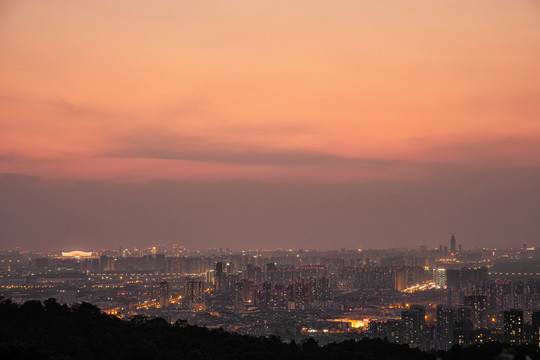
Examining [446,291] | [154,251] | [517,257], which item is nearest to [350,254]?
[517,257]

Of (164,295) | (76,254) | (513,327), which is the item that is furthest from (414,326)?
(76,254)

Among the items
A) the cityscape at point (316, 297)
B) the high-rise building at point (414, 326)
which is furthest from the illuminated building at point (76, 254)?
the high-rise building at point (414, 326)

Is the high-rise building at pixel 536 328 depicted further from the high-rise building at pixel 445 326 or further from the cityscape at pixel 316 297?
the high-rise building at pixel 445 326

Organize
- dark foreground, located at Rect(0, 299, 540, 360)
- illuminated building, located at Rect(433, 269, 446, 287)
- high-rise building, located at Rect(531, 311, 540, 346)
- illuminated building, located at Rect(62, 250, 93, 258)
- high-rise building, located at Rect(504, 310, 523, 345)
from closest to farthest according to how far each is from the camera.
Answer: dark foreground, located at Rect(0, 299, 540, 360)
high-rise building, located at Rect(531, 311, 540, 346)
high-rise building, located at Rect(504, 310, 523, 345)
illuminated building, located at Rect(433, 269, 446, 287)
illuminated building, located at Rect(62, 250, 93, 258)

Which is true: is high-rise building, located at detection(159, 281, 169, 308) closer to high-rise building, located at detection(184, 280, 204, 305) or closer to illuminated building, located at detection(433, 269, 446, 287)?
high-rise building, located at detection(184, 280, 204, 305)

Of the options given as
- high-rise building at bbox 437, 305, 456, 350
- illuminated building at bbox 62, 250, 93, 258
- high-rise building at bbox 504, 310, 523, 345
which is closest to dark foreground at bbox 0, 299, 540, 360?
high-rise building at bbox 504, 310, 523, 345

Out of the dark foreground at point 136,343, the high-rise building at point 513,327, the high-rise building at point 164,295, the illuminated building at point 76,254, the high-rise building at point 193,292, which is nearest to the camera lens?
the dark foreground at point 136,343
